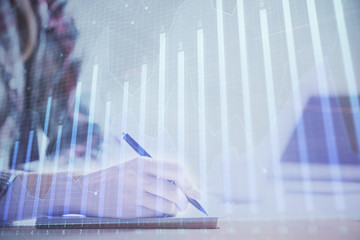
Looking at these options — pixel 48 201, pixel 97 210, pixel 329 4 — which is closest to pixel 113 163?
pixel 97 210

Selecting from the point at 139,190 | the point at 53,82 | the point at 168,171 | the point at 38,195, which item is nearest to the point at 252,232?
the point at 168,171

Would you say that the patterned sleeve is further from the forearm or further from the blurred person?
the forearm

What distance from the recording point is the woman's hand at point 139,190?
130cm

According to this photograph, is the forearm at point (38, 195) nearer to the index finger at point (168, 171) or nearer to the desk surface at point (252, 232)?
the desk surface at point (252, 232)

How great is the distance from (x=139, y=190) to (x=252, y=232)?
0.55m

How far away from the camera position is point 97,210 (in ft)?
4.91

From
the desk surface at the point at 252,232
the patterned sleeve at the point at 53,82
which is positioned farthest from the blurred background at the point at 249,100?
the patterned sleeve at the point at 53,82

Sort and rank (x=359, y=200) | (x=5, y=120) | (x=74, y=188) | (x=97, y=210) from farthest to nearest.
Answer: (x=5, y=120) → (x=74, y=188) → (x=97, y=210) → (x=359, y=200)

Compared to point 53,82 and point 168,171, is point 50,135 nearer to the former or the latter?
point 53,82

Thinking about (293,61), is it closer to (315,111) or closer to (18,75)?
(315,111)

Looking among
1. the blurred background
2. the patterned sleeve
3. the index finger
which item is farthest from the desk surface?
the patterned sleeve

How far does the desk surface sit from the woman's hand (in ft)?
0.28

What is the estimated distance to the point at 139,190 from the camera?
139 centimetres

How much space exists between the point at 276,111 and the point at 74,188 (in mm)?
1115
